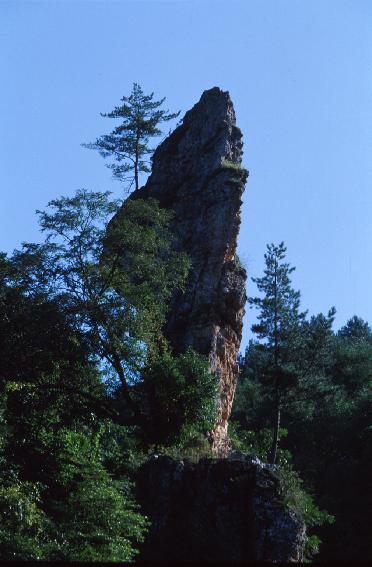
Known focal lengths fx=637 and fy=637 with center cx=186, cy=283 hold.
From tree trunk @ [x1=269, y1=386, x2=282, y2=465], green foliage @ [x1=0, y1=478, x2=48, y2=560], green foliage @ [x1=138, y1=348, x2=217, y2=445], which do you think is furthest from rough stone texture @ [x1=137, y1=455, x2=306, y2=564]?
tree trunk @ [x1=269, y1=386, x2=282, y2=465]

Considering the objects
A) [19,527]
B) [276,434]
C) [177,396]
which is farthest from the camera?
[276,434]

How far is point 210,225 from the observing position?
30109 mm

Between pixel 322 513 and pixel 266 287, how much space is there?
12892 millimetres

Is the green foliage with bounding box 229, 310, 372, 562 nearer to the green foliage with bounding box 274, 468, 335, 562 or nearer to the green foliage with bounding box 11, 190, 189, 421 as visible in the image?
the green foliage with bounding box 274, 468, 335, 562

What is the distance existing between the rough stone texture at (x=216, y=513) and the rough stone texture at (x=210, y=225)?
13.9ft

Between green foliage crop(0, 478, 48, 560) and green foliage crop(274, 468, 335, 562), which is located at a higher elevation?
green foliage crop(274, 468, 335, 562)

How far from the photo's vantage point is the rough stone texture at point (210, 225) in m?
27.8

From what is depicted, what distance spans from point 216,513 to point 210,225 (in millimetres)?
14155

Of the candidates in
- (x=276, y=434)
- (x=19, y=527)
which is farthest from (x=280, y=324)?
(x=19, y=527)

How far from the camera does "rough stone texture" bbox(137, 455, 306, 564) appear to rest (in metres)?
18.6

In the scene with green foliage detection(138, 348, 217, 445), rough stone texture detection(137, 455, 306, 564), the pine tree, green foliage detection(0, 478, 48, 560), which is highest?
the pine tree

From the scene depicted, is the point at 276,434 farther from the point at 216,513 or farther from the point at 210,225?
the point at 216,513

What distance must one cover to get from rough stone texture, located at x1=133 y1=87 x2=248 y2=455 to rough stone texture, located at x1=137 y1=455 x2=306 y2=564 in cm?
423

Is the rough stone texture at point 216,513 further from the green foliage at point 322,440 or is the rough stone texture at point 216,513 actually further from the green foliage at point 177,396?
the green foliage at point 322,440
